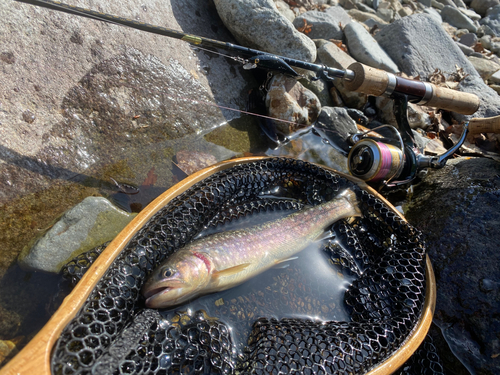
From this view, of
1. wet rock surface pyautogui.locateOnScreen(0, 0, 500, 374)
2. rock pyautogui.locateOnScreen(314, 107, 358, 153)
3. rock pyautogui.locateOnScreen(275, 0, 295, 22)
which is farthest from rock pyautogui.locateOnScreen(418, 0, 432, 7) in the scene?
rock pyautogui.locateOnScreen(314, 107, 358, 153)

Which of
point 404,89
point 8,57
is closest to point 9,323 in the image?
point 8,57

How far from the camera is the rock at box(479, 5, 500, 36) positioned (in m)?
14.9

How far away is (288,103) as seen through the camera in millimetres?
4902

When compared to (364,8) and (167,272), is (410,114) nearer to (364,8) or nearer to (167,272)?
(167,272)

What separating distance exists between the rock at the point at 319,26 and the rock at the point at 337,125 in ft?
9.23

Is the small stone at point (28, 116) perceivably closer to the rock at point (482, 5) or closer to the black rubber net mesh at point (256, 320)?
the black rubber net mesh at point (256, 320)

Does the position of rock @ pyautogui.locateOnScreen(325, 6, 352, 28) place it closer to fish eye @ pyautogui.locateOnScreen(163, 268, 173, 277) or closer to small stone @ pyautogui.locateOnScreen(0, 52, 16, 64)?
small stone @ pyautogui.locateOnScreen(0, 52, 16, 64)

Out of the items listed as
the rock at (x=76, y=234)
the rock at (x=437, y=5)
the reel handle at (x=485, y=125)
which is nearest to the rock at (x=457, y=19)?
the rock at (x=437, y=5)

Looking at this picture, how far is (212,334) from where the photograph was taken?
2246 mm

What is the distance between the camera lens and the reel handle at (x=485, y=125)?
4160 mm

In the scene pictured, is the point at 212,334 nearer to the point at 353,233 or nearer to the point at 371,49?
the point at 353,233

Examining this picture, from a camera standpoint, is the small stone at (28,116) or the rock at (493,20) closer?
the small stone at (28,116)

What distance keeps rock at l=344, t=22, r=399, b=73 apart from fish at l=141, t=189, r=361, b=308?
186 inches

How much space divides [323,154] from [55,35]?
13.1ft
